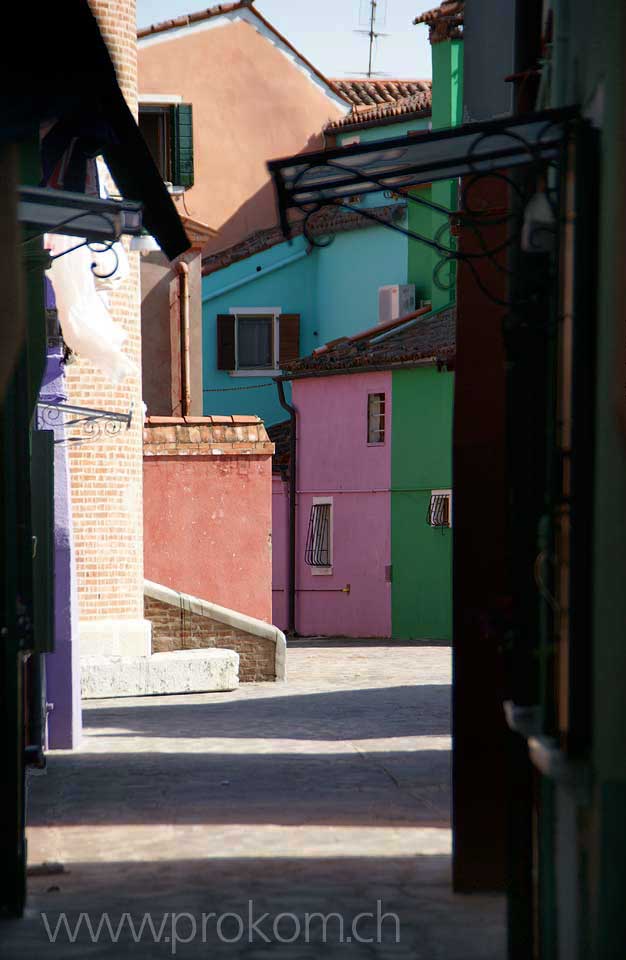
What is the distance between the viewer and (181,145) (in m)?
29.6

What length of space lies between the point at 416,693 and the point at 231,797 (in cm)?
820

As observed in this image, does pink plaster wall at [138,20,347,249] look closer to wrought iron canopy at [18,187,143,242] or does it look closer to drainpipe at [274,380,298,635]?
drainpipe at [274,380,298,635]

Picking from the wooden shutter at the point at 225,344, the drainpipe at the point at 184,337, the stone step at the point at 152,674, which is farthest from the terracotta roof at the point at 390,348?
the stone step at the point at 152,674

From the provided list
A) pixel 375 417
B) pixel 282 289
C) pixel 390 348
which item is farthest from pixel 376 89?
pixel 375 417

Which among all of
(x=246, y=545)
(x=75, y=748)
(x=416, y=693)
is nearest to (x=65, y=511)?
(x=75, y=748)

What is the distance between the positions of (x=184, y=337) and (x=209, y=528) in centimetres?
499

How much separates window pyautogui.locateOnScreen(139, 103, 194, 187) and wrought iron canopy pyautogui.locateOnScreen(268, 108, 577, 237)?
22145 mm

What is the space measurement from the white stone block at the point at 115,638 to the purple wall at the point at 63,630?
5.22m

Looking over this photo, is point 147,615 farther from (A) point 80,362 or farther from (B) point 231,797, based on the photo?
(B) point 231,797

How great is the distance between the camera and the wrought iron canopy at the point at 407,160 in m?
6.28

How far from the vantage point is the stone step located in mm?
18688

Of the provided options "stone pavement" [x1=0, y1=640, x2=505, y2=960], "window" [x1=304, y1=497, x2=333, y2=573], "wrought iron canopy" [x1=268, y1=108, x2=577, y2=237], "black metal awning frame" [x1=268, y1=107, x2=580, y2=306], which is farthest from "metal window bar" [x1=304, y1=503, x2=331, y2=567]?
"wrought iron canopy" [x1=268, y1=108, x2=577, y2=237]

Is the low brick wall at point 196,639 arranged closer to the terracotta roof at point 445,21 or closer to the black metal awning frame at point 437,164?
the black metal awning frame at point 437,164

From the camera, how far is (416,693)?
19000 mm
